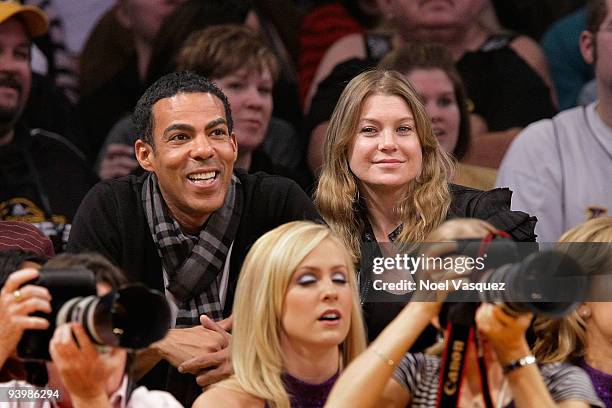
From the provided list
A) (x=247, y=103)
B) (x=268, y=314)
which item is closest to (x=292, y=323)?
(x=268, y=314)

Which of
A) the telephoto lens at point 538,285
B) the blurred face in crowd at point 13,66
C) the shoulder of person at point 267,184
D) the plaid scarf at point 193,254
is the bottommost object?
the telephoto lens at point 538,285

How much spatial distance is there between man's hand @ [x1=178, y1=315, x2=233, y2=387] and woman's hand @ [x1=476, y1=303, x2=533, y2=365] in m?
0.63

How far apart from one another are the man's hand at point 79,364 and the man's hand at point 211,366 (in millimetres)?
483

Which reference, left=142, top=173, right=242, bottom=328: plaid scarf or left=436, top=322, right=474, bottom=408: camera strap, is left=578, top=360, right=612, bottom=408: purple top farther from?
left=142, top=173, right=242, bottom=328: plaid scarf

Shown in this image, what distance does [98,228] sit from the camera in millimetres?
2982

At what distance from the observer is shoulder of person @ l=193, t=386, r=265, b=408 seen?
7.99ft

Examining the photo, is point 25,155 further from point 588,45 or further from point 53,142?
point 588,45

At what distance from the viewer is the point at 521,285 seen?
2201 mm

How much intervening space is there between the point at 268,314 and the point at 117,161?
1.54 metres

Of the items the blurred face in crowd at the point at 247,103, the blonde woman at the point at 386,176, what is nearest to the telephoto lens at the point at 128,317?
the blonde woman at the point at 386,176

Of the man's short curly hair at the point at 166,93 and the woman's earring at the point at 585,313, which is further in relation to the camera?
the man's short curly hair at the point at 166,93

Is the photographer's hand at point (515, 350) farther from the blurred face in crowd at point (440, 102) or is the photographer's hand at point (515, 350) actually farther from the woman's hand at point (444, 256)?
the blurred face in crowd at point (440, 102)

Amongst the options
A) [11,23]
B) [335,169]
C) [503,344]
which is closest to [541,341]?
[503,344]

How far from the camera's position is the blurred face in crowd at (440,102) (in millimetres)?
3750
